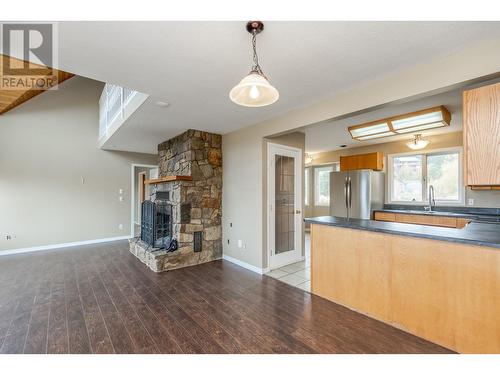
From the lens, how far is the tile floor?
3.18 metres

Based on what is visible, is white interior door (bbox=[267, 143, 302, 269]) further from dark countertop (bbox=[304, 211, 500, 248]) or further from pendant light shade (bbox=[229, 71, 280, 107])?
pendant light shade (bbox=[229, 71, 280, 107])

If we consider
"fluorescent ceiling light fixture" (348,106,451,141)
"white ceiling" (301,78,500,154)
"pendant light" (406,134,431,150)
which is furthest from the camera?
"pendant light" (406,134,431,150)

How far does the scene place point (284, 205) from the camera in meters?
4.03

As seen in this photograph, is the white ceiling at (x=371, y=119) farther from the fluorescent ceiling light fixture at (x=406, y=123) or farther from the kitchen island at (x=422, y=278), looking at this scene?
the kitchen island at (x=422, y=278)

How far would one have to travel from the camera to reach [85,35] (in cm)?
158

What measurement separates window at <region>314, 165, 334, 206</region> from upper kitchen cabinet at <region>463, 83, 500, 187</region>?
541cm

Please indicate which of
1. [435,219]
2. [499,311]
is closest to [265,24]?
[499,311]

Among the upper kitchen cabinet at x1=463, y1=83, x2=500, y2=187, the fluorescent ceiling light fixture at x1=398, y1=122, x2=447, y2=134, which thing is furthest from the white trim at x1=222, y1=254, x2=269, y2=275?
the fluorescent ceiling light fixture at x1=398, y1=122, x2=447, y2=134

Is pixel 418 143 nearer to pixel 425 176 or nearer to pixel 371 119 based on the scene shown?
pixel 425 176

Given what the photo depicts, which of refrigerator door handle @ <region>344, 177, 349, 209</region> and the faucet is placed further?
refrigerator door handle @ <region>344, 177, 349, 209</region>

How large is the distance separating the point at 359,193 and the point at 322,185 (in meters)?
2.44

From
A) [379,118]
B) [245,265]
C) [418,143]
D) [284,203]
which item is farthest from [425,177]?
[245,265]

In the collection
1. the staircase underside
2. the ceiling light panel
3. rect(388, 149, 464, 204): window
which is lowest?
rect(388, 149, 464, 204): window
